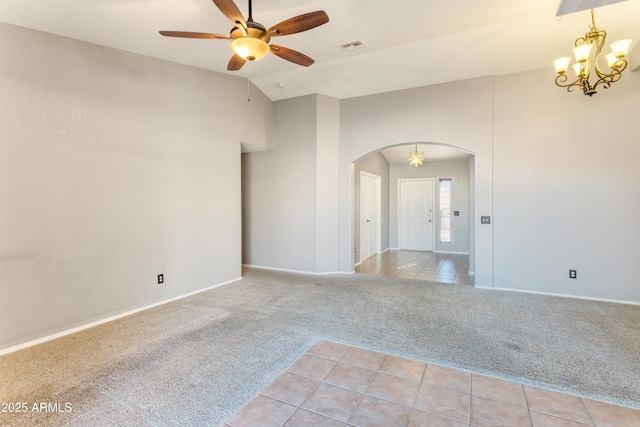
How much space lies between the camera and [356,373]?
2.32 meters

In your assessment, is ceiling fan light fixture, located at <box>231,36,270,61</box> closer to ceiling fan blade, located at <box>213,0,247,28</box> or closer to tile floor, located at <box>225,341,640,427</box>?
ceiling fan blade, located at <box>213,0,247,28</box>

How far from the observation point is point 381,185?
321 inches

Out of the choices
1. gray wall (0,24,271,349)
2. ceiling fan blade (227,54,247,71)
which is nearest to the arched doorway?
gray wall (0,24,271,349)

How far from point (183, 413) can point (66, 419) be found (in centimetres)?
71

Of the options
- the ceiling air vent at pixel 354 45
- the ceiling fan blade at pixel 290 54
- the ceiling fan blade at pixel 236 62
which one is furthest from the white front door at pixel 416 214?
the ceiling fan blade at pixel 236 62

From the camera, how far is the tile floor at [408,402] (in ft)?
5.94

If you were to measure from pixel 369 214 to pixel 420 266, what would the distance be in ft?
5.79

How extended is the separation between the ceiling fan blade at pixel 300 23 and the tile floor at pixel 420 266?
4.39 metres

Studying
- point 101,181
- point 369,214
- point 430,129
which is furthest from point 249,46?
point 369,214

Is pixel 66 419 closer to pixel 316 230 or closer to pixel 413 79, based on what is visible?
pixel 316 230

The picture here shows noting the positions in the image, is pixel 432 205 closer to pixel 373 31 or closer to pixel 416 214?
pixel 416 214

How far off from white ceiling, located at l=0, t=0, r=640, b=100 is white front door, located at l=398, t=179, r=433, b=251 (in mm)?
4382

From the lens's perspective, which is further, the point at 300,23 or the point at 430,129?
the point at 430,129

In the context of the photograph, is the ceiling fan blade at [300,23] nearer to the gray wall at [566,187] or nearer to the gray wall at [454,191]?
the gray wall at [566,187]
